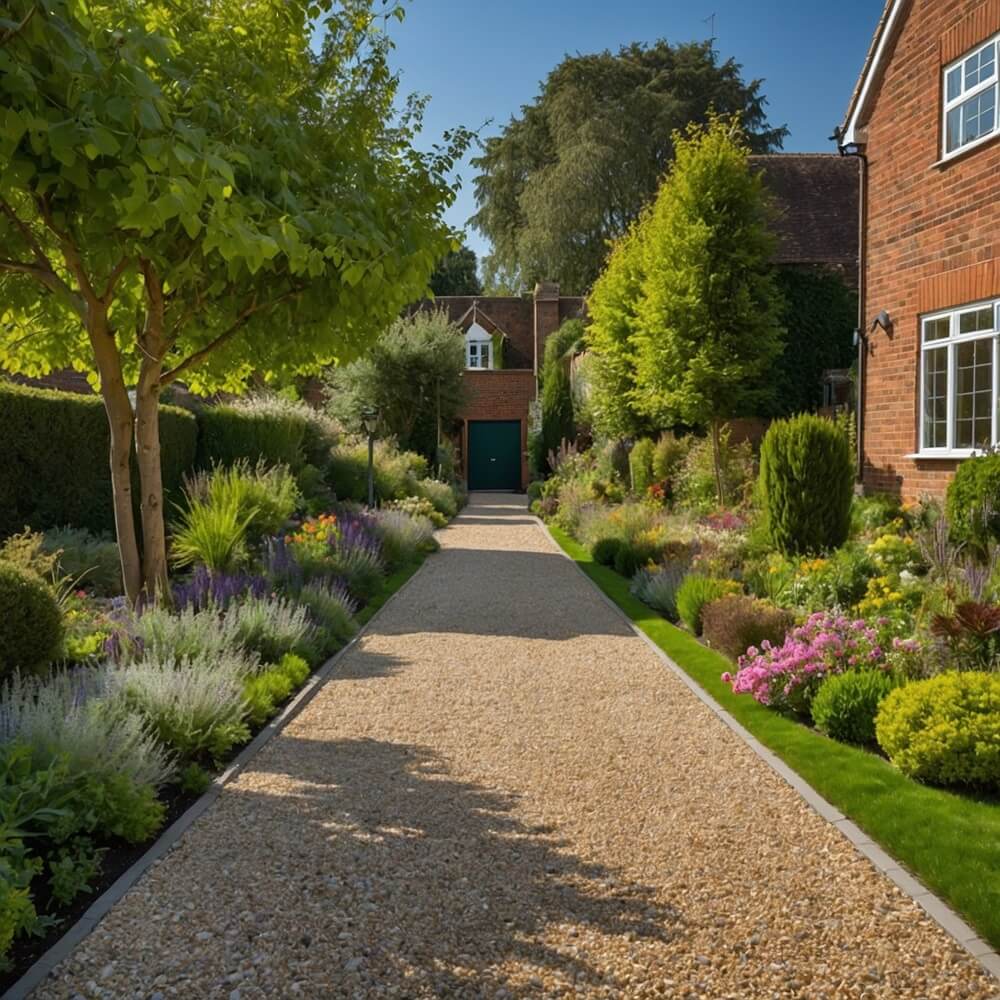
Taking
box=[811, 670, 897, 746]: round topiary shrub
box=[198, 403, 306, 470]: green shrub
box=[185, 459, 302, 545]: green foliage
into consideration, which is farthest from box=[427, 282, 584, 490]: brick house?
box=[811, 670, 897, 746]: round topiary shrub

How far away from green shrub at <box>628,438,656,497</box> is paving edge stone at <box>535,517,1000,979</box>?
41.5 ft

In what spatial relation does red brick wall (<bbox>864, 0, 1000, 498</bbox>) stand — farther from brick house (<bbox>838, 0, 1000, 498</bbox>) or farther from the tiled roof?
the tiled roof

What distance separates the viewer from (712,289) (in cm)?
1605

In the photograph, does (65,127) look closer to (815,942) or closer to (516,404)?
(815,942)

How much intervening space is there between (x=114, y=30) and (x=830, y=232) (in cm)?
1693

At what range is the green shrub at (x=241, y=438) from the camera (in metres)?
15.2

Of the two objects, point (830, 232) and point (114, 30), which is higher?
point (830, 232)

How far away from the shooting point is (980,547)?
28.5 feet

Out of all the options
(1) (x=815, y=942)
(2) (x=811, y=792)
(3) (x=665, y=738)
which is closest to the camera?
(1) (x=815, y=942)

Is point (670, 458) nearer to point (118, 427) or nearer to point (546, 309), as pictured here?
point (118, 427)

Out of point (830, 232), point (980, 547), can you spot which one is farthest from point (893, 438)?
point (830, 232)

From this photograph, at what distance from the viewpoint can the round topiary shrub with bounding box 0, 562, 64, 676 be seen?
5.82 m

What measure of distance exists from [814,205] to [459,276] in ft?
108

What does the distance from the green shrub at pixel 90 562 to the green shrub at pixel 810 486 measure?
7.14m
